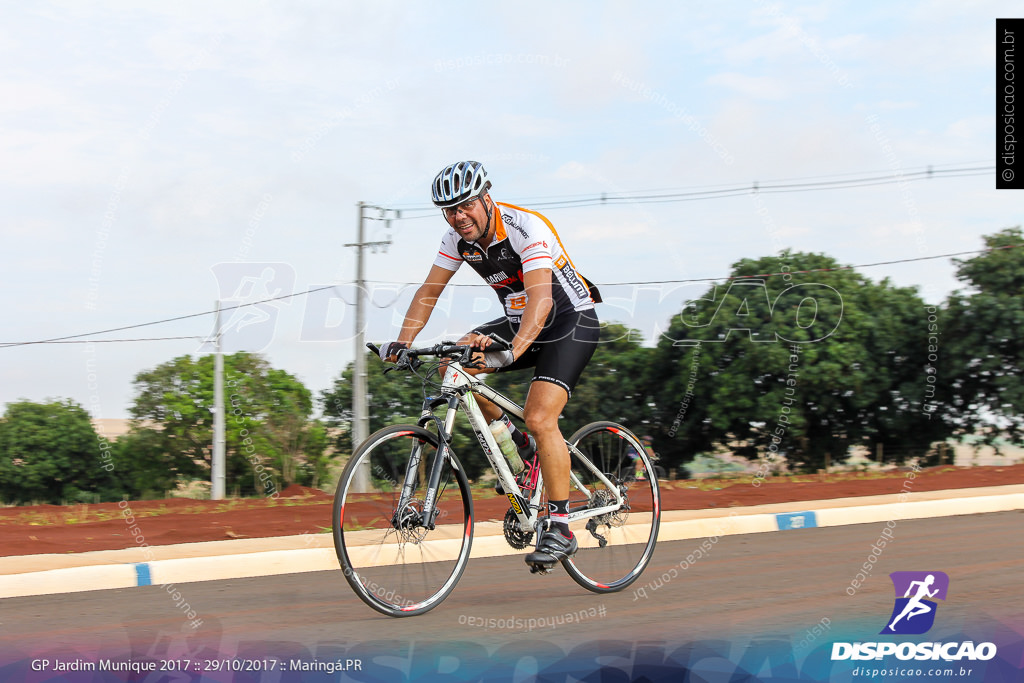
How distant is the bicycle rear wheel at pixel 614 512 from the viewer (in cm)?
613

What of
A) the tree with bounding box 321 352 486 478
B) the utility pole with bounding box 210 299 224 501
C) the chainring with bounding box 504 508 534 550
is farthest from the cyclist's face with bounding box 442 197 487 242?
the utility pole with bounding box 210 299 224 501

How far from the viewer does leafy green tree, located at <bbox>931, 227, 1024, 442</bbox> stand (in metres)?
26.1

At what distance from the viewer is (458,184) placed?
5344 mm

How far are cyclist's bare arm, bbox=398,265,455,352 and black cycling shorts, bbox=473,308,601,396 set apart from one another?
305 millimetres

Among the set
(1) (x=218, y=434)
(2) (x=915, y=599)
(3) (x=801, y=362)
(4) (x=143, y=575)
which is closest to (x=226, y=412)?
(1) (x=218, y=434)

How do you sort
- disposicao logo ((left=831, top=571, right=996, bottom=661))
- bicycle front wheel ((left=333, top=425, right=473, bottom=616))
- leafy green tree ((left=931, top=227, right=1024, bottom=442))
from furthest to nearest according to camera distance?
leafy green tree ((left=931, top=227, right=1024, bottom=442)) < bicycle front wheel ((left=333, top=425, right=473, bottom=616)) < disposicao logo ((left=831, top=571, right=996, bottom=661))

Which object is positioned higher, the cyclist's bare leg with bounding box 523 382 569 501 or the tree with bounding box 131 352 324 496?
the tree with bounding box 131 352 324 496

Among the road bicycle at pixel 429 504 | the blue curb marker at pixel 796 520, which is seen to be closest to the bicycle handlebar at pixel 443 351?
the road bicycle at pixel 429 504

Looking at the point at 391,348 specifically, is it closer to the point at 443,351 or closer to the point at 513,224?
the point at 443,351

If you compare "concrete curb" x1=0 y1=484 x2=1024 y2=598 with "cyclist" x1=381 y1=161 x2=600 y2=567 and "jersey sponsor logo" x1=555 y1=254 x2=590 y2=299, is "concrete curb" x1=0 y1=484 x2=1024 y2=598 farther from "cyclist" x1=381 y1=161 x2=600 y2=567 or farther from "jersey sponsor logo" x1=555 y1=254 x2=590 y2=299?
"jersey sponsor logo" x1=555 y1=254 x2=590 y2=299

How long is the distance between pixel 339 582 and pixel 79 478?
4433 cm

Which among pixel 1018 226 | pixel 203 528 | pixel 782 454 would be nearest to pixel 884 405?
pixel 782 454

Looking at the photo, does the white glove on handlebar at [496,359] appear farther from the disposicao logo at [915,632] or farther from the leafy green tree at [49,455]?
the leafy green tree at [49,455]

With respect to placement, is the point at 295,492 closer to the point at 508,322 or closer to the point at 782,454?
the point at 508,322
